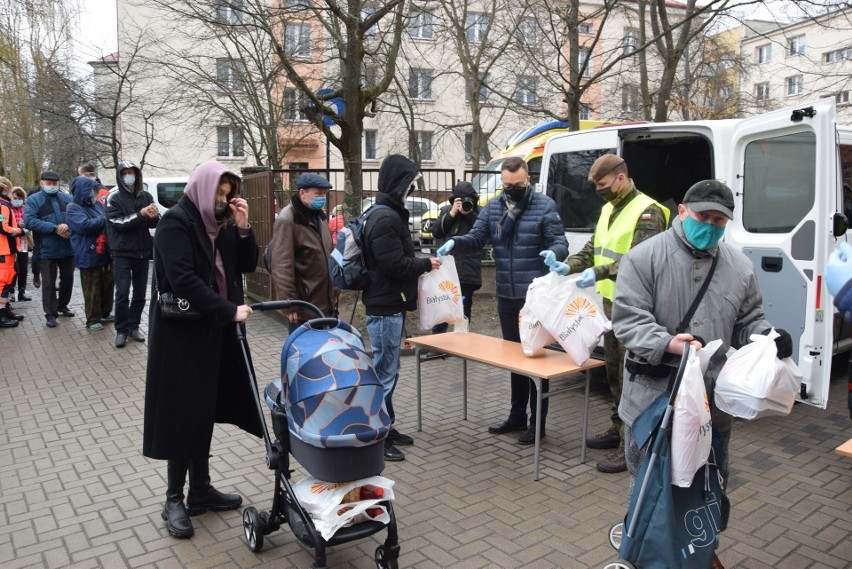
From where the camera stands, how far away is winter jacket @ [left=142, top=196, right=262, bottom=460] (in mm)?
3498

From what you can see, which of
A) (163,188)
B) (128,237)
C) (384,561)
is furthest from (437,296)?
(163,188)

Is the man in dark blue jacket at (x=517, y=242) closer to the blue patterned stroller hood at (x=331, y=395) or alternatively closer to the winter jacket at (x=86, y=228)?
the blue patterned stroller hood at (x=331, y=395)

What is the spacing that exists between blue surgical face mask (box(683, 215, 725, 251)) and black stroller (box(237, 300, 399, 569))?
1.53 metres

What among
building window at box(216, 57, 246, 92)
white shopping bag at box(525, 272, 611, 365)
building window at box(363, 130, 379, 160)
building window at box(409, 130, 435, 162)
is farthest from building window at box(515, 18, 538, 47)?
building window at box(363, 130, 379, 160)

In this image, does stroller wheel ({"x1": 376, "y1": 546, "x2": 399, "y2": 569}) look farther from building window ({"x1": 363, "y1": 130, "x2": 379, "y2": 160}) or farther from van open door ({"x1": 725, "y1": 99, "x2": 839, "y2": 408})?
building window ({"x1": 363, "y1": 130, "x2": 379, "y2": 160})

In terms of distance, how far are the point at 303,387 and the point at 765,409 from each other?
6.29ft

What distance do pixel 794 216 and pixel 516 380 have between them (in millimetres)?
2383

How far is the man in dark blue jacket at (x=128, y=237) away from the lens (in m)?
8.05

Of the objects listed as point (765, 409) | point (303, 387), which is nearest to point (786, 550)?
point (765, 409)

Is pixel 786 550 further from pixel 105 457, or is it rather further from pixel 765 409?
pixel 105 457

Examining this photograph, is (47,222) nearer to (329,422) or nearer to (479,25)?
(329,422)

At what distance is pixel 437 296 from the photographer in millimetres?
5016

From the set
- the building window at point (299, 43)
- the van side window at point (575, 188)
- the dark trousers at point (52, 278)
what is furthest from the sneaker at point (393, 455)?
the building window at point (299, 43)

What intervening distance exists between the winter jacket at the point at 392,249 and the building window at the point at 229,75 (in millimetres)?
14792
